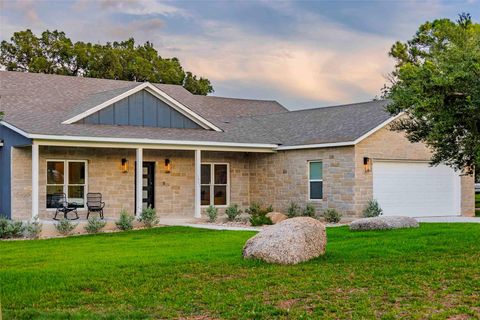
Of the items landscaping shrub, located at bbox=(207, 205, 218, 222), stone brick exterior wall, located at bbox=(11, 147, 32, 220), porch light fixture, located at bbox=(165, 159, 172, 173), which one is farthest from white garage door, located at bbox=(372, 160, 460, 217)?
stone brick exterior wall, located at bbox=(11, 147, 32, 220)

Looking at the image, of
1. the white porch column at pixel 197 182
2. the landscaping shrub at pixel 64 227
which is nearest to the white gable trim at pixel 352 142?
the white porch column at pixel 197 182

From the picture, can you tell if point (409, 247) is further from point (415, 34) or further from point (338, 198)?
point (415, 34)

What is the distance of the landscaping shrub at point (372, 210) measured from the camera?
2273cm

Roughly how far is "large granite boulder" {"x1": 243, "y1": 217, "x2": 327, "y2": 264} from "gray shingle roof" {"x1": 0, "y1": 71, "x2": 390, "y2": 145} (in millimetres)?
10045

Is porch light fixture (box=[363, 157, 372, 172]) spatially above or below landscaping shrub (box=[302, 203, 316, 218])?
above

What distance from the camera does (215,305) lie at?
345 inches

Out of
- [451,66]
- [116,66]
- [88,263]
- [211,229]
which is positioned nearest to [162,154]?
[211,229]

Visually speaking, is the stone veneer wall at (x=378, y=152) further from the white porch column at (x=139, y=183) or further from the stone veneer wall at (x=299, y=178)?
the white porch column at (x=139, y=183)

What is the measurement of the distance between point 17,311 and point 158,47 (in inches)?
1634

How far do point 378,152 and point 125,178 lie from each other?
900 cm

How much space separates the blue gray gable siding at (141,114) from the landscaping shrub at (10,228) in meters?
5.22

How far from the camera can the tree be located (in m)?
11.0

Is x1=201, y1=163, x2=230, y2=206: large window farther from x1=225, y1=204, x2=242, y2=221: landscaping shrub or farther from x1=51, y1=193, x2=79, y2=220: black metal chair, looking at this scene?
x1=51, y1=193, x2=79, y2=220: black metal chair

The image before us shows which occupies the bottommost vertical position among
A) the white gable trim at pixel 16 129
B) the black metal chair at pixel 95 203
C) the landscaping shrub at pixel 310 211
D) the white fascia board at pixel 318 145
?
the landscaping shrub at pixel 310 211
